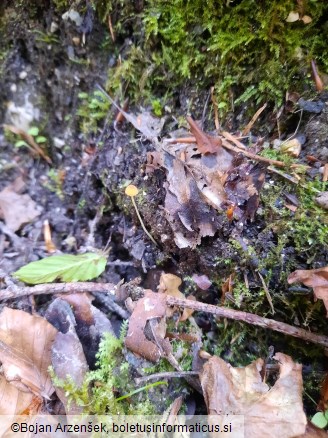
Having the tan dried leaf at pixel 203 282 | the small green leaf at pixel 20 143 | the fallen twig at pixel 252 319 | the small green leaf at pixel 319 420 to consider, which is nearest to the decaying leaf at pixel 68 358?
the fallen twig at pixel 252 319

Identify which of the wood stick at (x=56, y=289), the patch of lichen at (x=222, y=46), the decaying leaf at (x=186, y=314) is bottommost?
the decaying leaf at (x=186, y=314)

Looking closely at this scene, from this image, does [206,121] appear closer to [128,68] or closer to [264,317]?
[128,68]

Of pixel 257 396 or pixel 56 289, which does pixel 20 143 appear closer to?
pixel 56 289

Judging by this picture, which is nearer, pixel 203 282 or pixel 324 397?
pixel 324 397

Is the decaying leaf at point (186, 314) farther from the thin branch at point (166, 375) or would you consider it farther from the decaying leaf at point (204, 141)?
the decaying leaf at point (204, 141)

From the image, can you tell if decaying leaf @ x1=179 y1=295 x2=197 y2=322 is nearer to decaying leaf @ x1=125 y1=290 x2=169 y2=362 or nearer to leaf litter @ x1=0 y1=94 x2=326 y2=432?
leaf litter @ x1=0 y1=94 x2=326 y2=432

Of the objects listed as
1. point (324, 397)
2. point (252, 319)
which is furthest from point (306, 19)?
point (324, 397)
